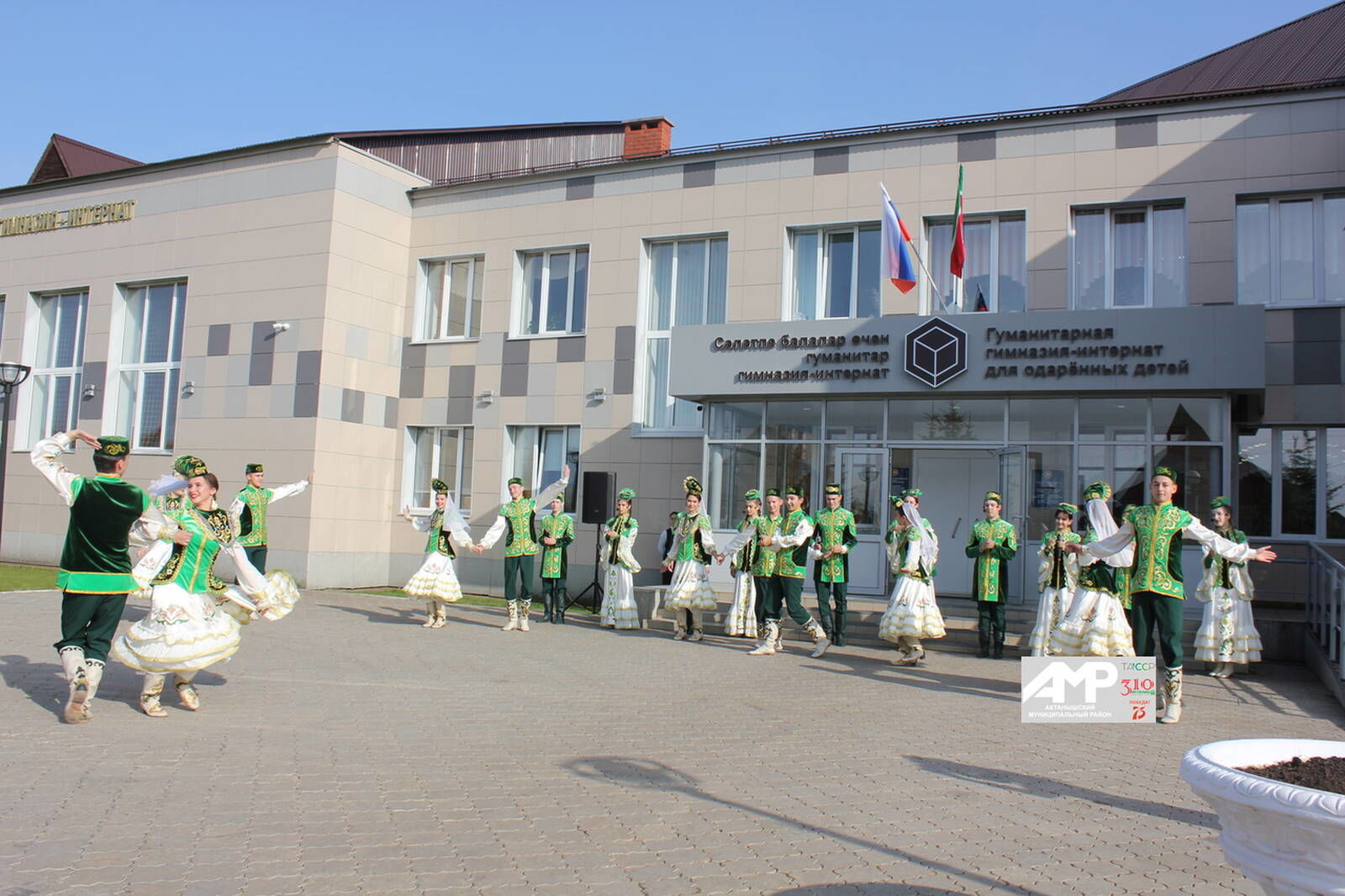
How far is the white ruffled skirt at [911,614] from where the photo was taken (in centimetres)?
1176

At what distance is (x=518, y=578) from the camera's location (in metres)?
14.6

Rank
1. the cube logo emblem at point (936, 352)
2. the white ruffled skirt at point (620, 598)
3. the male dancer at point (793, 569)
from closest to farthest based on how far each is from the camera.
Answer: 1. the male dancer at point (793, 569)
2. the white ruffled skirt at point (620, 598)
3. the cube logo emblem at point (936, 352)

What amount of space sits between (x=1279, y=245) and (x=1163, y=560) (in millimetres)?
8854

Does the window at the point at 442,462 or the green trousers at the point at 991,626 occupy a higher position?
the window at the point at 442,462

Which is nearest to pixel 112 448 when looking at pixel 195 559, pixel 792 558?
pixel 195 559

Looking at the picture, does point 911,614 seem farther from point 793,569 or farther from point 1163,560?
point 1163,560

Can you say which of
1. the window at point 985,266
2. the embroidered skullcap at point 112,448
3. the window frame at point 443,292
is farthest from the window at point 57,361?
the window at point 985,266

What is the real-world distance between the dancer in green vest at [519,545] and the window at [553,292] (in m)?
5.67

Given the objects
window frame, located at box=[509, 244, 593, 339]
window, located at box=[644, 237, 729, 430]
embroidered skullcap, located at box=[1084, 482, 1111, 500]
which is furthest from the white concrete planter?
window frame, located at box=[509, 244, 593, 339]

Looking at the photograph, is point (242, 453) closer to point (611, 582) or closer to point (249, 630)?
point (249, 630)

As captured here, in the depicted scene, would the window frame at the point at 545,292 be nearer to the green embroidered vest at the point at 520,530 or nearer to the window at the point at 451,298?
the window at the point at 451,298

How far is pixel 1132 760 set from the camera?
285 inches

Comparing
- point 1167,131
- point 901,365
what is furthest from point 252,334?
point 1167,131

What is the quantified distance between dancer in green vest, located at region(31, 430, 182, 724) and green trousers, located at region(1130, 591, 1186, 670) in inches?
316
